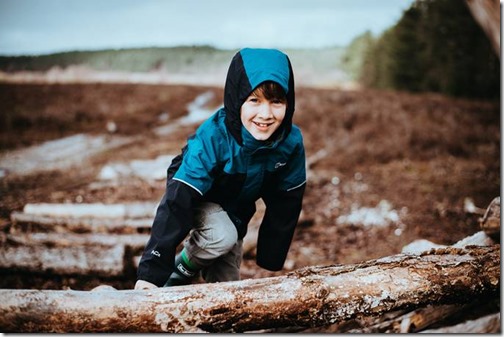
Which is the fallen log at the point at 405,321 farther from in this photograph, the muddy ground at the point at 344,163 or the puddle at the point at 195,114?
the puddle at the point at 195,114

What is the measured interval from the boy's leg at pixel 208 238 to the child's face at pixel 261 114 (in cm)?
41

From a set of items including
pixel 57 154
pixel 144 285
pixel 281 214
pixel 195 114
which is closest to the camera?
pixel 144 285

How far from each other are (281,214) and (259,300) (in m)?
0.61

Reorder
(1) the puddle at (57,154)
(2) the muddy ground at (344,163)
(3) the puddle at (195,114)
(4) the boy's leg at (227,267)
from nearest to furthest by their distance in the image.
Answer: (4) the boy's leg at (227,267) < (2) the muddy ground at (344,163) < (1) the puddle at (57,154) < (3) the puddle at (195,114)

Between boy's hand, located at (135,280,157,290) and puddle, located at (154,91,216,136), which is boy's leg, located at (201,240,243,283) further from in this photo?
puddle, located at (154,91,216,136)

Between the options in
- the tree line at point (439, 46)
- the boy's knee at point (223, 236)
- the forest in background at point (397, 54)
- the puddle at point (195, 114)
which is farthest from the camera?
the puddle at point (195, 114)

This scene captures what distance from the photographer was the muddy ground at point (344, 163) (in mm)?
3434

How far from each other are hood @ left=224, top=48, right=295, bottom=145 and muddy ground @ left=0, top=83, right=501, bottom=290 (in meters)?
1.40

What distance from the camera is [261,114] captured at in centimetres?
168

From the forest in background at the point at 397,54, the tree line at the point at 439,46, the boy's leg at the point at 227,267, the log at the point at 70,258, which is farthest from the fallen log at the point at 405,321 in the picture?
the tree line at the point at 439,46

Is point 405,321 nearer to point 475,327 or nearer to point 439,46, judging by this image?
point 475,327

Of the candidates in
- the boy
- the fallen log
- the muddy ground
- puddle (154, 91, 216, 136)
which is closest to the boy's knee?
the boy

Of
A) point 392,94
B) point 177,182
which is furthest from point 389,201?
point 392,94

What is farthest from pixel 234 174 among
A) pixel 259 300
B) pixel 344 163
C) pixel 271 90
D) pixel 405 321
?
pixel 344 163
